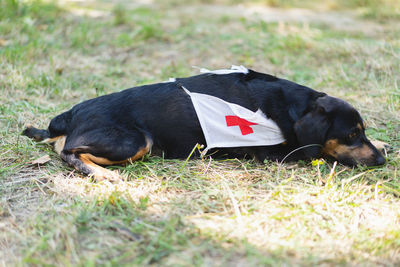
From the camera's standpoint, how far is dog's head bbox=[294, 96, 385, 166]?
352 cm

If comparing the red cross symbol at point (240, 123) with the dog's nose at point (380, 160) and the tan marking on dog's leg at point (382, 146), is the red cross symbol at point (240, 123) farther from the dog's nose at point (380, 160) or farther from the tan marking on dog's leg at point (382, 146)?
the tan marking on dog's leg at point (382, 146)

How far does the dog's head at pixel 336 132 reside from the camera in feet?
11.5

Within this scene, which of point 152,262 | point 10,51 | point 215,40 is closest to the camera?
point 152,262

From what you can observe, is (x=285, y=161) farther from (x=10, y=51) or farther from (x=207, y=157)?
(x=10, y=51)

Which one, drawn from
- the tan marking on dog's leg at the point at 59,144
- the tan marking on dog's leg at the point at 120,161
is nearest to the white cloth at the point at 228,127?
the tan marking on dog's leg at the point at 120,161

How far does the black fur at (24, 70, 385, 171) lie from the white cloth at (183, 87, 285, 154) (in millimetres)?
77

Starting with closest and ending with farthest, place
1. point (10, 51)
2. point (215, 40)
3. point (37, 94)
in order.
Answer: point (37, 94) < point (10, 51) < point (215, 40)

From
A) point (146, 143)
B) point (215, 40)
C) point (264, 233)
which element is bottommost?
point (264, 233)

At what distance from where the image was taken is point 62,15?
830cm

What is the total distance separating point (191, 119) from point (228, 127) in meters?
0.37

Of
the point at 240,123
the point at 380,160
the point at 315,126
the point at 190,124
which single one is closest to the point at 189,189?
the point at 190,124

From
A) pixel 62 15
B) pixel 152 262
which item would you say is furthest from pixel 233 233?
pixel 62 15

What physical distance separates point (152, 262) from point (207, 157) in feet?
5.48

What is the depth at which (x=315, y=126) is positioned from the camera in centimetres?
350
